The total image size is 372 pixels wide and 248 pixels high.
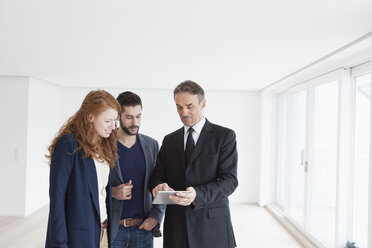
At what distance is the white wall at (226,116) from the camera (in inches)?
303

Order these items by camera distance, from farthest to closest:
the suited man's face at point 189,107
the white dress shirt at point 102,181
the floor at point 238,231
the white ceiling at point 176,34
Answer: the floor at point 238,231, the white ceiling at point 176,34, the suited man's face at point 189,107, the white dress shirt at point 102,181

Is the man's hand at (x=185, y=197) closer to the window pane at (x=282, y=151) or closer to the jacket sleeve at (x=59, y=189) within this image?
the jacket sleeve at (x=59, y=189)

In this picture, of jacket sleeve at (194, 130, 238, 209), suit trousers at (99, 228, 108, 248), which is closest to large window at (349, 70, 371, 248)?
jacket sleeve at (194, 130, 238, 209)

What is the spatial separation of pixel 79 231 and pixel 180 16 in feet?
5.85

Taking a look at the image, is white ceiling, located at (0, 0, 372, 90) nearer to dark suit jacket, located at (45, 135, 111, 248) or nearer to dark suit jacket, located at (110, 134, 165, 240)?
dark suit jacket, located at (110, 134, 165, 240)

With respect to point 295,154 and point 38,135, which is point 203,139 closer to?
point 295,154

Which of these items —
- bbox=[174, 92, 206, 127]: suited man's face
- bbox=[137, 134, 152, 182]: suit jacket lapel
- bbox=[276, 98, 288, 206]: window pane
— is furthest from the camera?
bbox=[276, 98, 288, 206]: window pane

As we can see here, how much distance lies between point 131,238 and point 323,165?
3592 mm

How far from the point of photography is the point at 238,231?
214 inches

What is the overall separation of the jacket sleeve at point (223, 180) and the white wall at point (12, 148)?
17.1 ft

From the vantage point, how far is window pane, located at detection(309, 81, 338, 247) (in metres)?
4.65

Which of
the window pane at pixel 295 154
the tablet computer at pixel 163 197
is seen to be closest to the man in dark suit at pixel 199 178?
the tablet computer at pixel 163 197

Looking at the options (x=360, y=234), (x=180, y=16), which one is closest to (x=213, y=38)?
(x=180, y=16)

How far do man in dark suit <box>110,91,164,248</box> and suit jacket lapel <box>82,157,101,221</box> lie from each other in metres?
0.45
